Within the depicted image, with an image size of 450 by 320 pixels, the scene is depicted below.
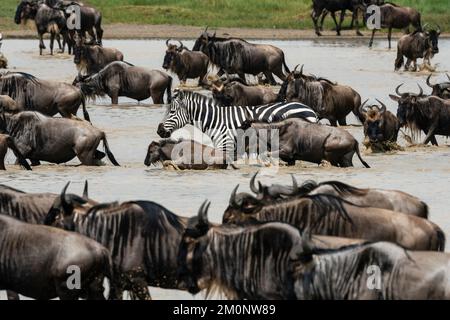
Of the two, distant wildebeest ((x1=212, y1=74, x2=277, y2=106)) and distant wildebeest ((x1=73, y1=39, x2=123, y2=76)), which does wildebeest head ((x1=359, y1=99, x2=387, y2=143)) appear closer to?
distant wildebeest ((x1=212, y1=74, x2=277, y2=106))

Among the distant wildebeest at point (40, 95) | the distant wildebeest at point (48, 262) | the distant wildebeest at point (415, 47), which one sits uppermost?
the distant wildebeest at point (48, 262)

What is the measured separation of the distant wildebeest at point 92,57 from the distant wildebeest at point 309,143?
36.5 feet

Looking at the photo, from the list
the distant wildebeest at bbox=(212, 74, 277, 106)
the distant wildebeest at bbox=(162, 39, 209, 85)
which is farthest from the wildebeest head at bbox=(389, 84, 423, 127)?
the distant wildebeest at bbox=(162, 39, 209, 85)

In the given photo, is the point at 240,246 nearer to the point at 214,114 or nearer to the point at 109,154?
the point at 109,154

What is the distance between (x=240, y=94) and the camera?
20484 millimetres

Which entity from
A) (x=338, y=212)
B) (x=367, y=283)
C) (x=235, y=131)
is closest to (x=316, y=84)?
(x=235, y=131)

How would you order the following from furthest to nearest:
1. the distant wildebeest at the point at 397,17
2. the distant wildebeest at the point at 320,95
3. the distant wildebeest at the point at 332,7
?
the distant wildebeest at the point at 332,7 → the distant wildebeest at the point at 397,17 → the distant wildebeest at the point at 320,95

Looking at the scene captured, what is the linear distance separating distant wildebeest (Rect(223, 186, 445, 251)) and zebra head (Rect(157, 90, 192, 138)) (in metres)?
8.37

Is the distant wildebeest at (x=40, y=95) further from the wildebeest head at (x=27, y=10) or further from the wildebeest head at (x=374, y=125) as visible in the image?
the wildebeest head at (x=27, y=10)

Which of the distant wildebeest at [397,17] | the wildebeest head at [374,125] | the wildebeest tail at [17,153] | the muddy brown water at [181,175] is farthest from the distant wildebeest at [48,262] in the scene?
the distant wildebeest at [397,17]

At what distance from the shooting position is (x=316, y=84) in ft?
68.5

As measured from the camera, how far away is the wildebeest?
20.2 m

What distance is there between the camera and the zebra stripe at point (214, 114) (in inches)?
714
